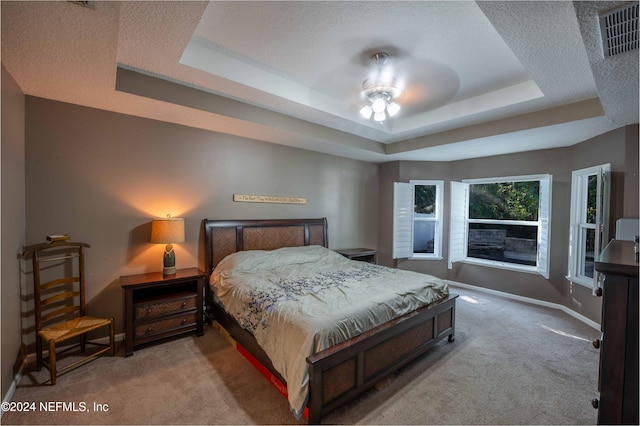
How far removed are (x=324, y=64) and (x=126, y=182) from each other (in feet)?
8.16

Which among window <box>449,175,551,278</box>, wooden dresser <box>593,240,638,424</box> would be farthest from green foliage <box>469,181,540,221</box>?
wooden dresser <box>593,240,638,424</box>

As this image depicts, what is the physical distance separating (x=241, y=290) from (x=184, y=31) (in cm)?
217

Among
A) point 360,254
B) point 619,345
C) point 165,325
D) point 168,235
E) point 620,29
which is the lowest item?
point 165,325

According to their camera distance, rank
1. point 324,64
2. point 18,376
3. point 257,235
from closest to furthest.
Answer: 1. point 18,376
2. point 324,64
3. point 257,235

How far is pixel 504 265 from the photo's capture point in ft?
15.6

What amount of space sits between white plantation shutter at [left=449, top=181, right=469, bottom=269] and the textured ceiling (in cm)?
151

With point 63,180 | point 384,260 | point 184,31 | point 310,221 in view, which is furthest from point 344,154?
point 63,180

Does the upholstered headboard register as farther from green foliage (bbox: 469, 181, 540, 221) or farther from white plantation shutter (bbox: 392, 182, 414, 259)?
A: green foliage (bbox: 469, 181, 540, 221)

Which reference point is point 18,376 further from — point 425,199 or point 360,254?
point 425,199

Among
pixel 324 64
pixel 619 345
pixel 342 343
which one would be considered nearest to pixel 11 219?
pixel 342 343

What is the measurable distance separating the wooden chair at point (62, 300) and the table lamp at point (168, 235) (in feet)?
1.99

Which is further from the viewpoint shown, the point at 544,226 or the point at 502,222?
the point at 502,222

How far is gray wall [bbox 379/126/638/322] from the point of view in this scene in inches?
123

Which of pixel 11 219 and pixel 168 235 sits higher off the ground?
pixel 11 219
